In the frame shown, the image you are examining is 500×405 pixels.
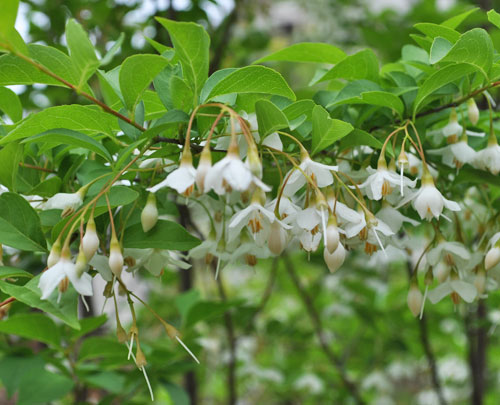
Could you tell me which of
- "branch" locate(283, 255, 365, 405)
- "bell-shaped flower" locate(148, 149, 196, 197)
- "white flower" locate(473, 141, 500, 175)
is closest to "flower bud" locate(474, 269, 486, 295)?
"white flower" locate(473, 141, 500, 175)

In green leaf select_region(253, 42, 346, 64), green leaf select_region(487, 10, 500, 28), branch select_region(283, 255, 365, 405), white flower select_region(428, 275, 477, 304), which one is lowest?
branch select_region(283, 255, 365, 405)

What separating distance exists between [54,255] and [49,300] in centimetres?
6

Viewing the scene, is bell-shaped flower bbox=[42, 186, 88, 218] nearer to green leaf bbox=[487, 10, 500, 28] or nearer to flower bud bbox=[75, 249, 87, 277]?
flower bud bbox=[75, 249, 87, 277]

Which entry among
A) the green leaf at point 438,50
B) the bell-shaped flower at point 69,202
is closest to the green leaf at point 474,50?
the green leaf at point 438,50

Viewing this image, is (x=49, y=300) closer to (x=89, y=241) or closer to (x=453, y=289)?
(x=89, y=241)

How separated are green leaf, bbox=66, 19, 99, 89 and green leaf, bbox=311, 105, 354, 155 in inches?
12.4

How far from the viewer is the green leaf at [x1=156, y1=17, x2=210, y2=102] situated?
2.45ft

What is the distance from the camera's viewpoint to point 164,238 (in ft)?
2.81

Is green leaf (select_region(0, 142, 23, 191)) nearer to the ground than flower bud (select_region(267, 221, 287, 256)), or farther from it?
farther from it

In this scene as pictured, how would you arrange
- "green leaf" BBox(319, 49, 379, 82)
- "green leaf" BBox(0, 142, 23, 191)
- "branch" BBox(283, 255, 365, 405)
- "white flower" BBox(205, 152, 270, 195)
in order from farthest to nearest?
"branch" BBox(283, 255, 365, 405) → "green leaf" BBox(319, 49, 379, 82) → "green leaf" BBox(0, 142, 23, 191) → "white flower" BBox(205, 152, 270, 195)

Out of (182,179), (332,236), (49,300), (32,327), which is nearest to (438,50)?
(332,236)

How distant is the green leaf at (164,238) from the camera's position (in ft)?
2.79

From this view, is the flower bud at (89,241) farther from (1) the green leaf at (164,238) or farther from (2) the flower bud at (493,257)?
(2) the flower bud at (493,257)

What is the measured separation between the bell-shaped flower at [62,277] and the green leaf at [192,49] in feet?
0.98
